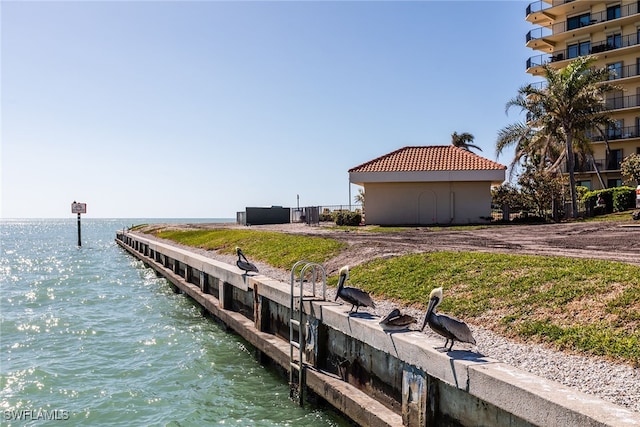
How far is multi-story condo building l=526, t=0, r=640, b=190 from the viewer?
51406 mm

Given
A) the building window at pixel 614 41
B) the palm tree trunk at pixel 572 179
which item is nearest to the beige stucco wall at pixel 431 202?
the palm tree trunk at pixel 572 179

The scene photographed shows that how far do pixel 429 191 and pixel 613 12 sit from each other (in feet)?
107

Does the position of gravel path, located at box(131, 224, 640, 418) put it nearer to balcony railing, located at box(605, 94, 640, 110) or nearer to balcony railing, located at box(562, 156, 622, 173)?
balcony railing, located at box(562, 156, 622, 173)

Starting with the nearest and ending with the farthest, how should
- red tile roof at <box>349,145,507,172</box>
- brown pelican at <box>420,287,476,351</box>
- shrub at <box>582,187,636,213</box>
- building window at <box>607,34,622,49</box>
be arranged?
1. brown pelican at <box>420,287,476,351</box>
2. red tile roof at <box>349,145,507,172</box>
3. shrub at <box>582,187,636,213</box>
4. building window at <box>607,34,622,49</box>

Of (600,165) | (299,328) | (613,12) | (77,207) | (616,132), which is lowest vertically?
(299,328)

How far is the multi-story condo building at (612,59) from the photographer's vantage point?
51.4 metres

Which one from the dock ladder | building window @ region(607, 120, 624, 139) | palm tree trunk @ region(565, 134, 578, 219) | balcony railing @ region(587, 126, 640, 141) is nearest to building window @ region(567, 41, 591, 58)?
building window @ region(607, 120, 624, 139)

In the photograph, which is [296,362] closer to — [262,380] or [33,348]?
[262,380]

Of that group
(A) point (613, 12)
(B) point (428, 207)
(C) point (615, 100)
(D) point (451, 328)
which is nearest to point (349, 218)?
(B) point (428, 207)

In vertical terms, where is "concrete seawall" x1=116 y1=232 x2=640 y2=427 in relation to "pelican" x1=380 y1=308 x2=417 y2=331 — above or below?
below

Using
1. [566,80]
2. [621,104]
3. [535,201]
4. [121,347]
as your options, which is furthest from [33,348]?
[621,104]

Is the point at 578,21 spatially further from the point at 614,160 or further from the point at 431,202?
the point at 431,202

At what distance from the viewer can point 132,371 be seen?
12172 mm

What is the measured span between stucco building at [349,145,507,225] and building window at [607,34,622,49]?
2590 centimetres
